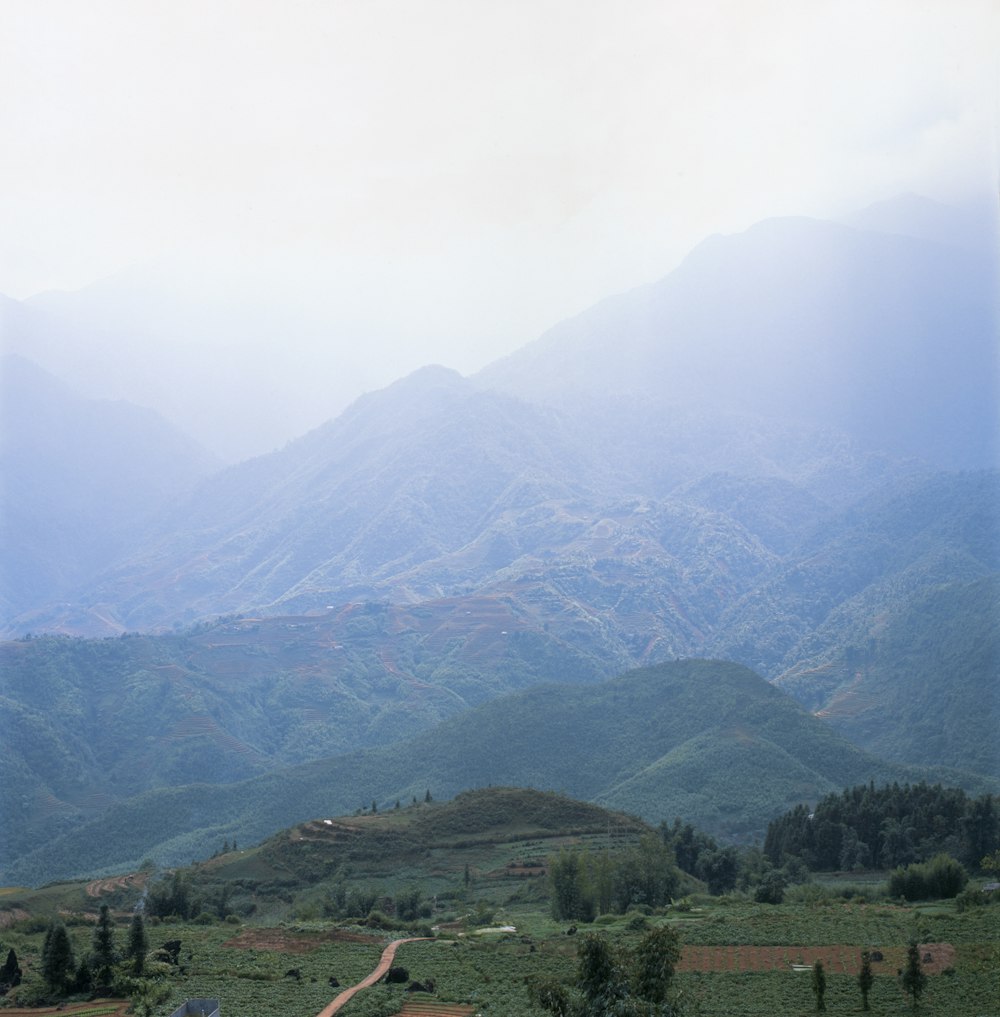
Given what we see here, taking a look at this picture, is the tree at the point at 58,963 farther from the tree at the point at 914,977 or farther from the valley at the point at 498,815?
the tree at the point at 914,977

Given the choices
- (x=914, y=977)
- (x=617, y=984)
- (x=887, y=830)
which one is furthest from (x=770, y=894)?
(x=617, y=984)

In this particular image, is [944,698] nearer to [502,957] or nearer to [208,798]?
[208,798]

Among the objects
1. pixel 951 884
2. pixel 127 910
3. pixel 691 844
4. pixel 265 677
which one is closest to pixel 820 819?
pixel 691 844

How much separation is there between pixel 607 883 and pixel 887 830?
72.6 feet

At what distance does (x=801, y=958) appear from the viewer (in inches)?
1501

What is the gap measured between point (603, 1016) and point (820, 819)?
55.6 m

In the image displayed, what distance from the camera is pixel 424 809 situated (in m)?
82.8

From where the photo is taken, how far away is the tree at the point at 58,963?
34344 millimetres

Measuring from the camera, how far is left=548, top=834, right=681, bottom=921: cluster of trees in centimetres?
5425

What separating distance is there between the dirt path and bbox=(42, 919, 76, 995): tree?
8049 millimetres

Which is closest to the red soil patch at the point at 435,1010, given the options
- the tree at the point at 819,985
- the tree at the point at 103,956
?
the tree at the point at 103,956

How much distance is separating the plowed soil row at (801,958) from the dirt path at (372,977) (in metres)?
9.95

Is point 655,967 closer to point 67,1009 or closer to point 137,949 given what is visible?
point 67,1009

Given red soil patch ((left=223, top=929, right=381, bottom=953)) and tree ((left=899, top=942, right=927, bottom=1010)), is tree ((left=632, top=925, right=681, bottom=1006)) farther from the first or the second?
red soil patch ((left=223, top=929, right=381, bottom=953))
